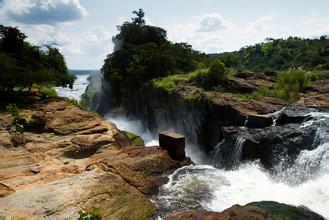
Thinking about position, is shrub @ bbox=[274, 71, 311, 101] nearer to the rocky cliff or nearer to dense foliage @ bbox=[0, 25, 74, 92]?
the rocky cliff

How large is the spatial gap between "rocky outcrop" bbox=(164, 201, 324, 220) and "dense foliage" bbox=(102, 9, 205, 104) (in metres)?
24.9

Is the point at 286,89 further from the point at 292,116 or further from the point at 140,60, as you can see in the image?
the point at 140,60

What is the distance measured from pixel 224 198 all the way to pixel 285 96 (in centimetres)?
1325

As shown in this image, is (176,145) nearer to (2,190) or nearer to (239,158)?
(239,158)

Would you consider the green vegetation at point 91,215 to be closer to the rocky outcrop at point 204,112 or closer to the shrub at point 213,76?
the rocky outcrop at point 204,112

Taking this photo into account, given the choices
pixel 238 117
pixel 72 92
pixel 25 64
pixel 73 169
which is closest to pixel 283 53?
pixel 72 92

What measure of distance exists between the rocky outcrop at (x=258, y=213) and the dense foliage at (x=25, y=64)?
15.1 metres

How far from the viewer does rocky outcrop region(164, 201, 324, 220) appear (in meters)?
7.18

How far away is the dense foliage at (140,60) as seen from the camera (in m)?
32.9

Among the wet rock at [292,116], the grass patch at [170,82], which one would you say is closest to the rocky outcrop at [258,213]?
the wet rock at [292,116]

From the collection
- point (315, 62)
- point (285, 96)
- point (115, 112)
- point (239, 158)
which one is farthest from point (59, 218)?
point (315, 62)

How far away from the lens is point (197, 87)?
25750 mm

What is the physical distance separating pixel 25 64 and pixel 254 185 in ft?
53.3

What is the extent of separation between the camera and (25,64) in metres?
22.2
